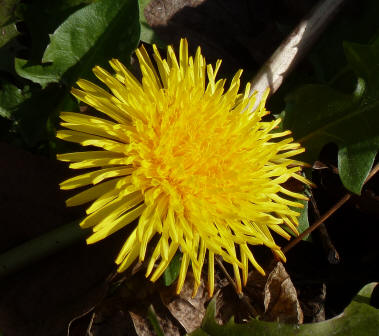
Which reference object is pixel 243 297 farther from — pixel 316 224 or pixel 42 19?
pixel 42 19

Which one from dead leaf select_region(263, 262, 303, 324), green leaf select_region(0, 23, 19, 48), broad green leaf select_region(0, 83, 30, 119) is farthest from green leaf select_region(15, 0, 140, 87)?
dead leaf select_region(263, 262, 303, 324)

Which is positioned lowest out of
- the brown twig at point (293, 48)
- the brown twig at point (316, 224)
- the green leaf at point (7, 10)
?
the brown twig at point (316, 224)

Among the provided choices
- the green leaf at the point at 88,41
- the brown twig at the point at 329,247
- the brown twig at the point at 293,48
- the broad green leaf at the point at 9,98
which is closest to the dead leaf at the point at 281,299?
the brown twig at the point at 329,247

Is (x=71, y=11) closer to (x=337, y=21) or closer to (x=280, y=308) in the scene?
(x=337, y=21)

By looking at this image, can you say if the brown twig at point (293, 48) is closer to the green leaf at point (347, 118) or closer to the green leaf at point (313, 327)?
the green leaf at point (347, 118)

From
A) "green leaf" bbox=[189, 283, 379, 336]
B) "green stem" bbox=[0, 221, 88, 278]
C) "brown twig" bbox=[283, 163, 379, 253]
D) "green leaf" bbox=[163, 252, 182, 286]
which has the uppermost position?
"green stem" bbox=[0, 221, 88, 278]

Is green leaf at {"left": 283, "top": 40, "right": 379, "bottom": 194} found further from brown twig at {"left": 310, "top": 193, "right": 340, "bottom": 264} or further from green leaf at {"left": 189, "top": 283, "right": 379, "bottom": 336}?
green leaf at {"left": 189, "top": 283, "right": 379, "bottom": 336}

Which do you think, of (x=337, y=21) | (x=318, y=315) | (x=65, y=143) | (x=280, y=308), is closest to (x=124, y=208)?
(x=65, y=143)
